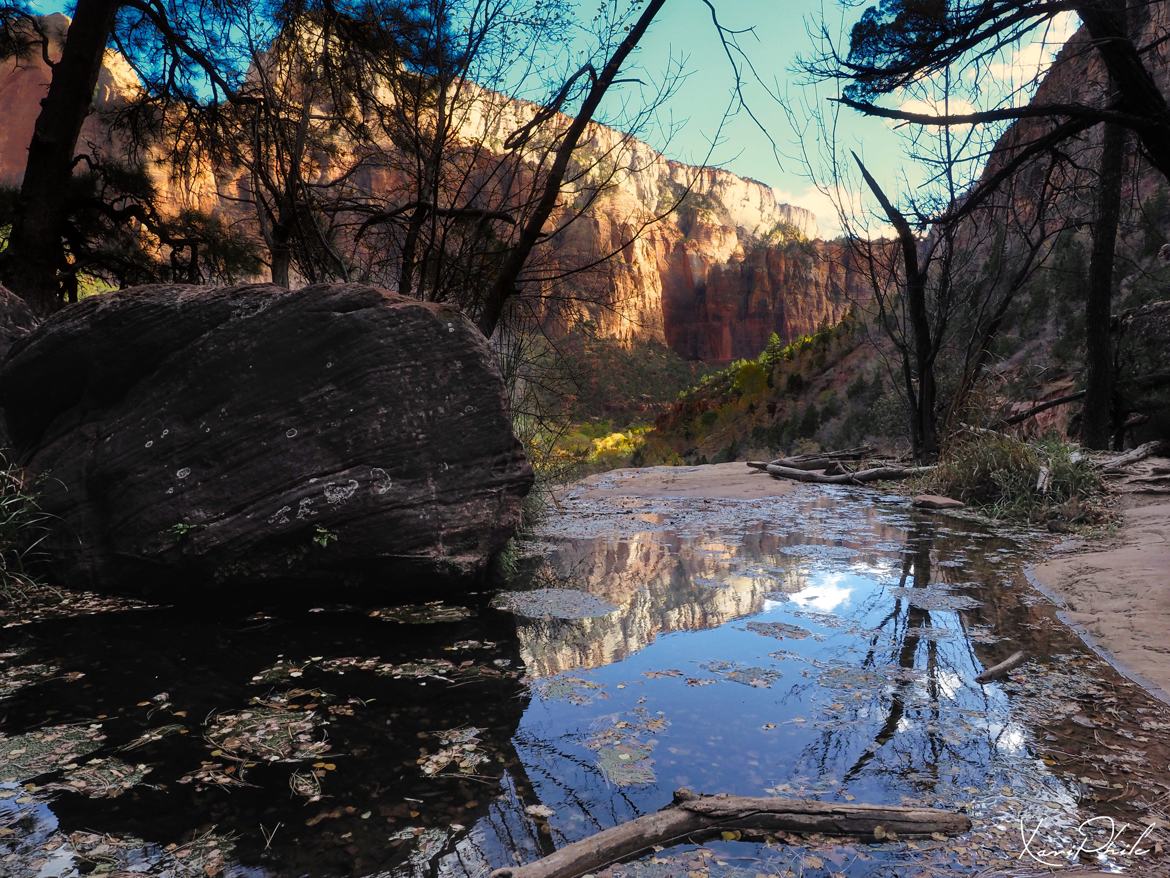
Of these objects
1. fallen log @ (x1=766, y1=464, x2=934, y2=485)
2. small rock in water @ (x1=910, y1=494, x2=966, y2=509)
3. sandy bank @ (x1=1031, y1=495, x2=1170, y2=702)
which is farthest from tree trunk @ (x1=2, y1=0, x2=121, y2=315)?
fallen log @ (x1=766, y1=464, x2=934, y2=485)

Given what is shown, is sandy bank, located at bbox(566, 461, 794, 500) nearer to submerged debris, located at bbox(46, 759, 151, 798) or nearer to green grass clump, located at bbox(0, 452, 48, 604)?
green grass clump, located at bbox(0, 452, 48, 604)

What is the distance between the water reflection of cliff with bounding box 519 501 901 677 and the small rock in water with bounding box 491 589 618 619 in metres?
0.08

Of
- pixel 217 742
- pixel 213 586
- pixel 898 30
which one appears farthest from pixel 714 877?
pixel 898 30

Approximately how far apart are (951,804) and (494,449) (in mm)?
2891

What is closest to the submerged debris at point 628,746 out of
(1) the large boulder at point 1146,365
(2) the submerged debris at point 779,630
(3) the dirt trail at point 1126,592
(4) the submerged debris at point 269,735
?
(4) the submerged debris at point 269,735

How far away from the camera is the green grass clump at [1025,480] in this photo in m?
6.59

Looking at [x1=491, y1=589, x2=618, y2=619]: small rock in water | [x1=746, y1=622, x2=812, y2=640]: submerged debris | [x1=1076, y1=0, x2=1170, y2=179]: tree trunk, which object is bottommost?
[x1=746, y1=622, x2=812, y2=640]: submerged debris

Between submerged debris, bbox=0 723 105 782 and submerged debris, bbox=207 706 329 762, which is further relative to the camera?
submerged debris, bbox=207 706 329 762

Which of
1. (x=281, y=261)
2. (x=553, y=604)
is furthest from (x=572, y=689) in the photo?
(x=281, y=261)

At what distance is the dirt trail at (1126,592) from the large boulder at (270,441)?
2994mm

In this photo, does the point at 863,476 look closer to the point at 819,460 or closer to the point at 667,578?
the point at 819,460

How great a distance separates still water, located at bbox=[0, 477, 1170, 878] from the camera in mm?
1796

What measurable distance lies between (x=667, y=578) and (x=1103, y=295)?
286 inches

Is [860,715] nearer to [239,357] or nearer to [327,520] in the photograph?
[327,520]
